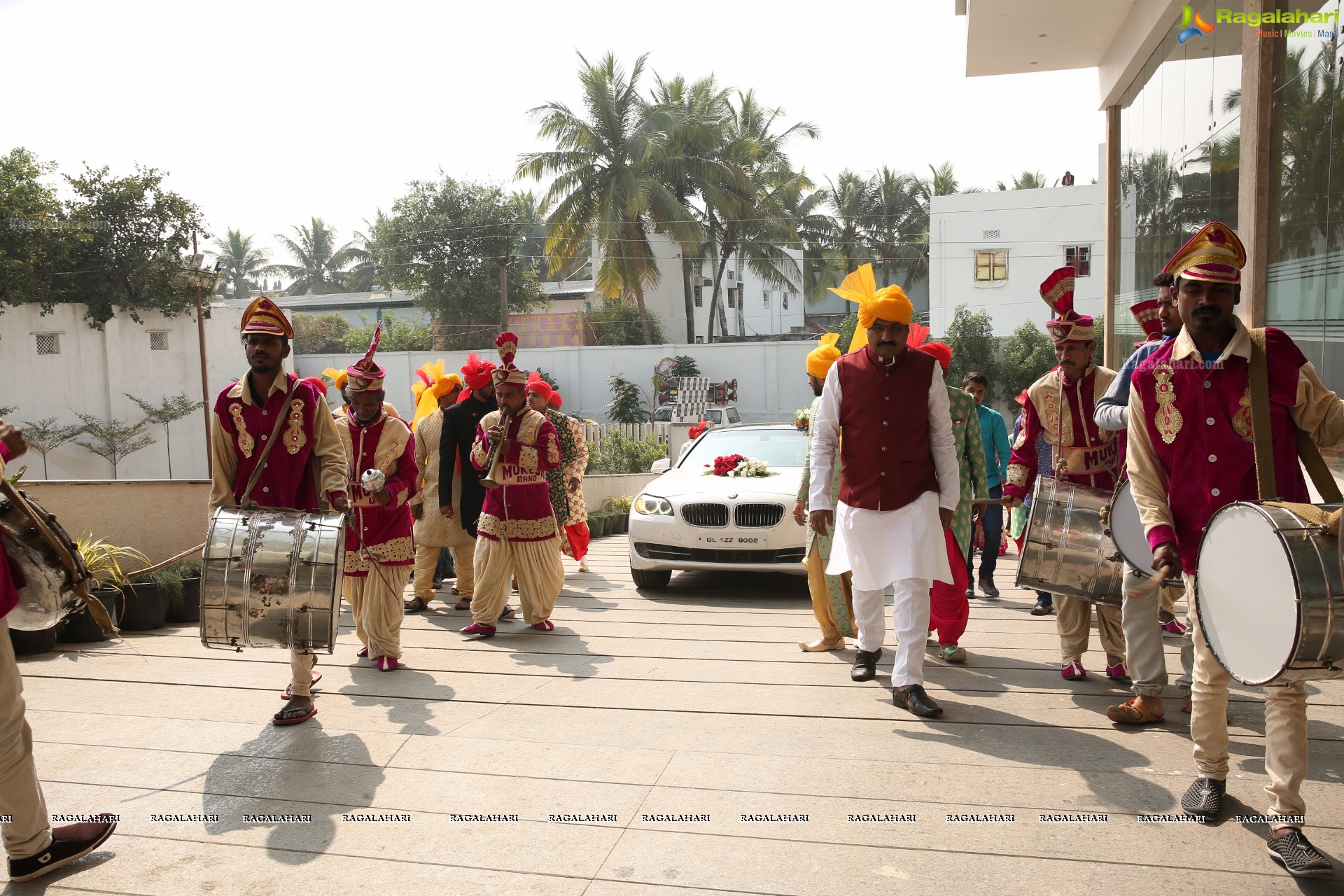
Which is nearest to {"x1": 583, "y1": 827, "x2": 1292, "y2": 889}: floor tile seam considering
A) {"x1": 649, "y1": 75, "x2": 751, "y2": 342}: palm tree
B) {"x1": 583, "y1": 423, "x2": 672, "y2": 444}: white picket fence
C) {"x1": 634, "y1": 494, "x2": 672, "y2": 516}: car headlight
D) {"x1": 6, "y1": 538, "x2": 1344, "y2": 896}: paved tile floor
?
{"x1": 6, "y1": 538, "x2": 1344, "y2": 896}: paved tile floor

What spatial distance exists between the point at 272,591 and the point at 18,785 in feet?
4.35

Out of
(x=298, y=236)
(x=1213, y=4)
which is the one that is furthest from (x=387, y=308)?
(x=1213, y=4)

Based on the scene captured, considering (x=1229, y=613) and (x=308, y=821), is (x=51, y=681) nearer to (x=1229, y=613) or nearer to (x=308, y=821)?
(x=308, y=821)

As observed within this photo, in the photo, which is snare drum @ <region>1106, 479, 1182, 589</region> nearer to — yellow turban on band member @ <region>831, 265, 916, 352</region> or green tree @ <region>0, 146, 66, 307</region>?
yellow turban on band member @ <region>831, 265, 916, 352</region>

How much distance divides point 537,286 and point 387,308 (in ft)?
41.9

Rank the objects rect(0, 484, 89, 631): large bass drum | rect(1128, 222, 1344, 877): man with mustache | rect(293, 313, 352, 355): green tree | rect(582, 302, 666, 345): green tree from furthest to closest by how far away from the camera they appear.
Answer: rect(293, 313, 352, 355): green tree, rect(582, 302, 666, 345): green tree, rect(0, 484, 89, 631): large bass drum, rect(1128, 222, 1344, 877): man with mustache

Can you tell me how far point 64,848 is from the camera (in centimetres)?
358

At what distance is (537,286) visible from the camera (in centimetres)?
4603

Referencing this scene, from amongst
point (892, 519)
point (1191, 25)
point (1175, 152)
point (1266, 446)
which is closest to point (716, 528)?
point (892, 519)

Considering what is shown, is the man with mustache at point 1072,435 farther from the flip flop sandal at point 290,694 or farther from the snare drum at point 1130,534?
the flip flop sandal at point 290,694

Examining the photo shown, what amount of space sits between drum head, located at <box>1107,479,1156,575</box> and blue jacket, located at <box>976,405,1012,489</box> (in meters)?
4.15

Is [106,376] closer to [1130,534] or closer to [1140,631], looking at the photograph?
[1140,631]

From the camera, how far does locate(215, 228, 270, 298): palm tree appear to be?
69188mm

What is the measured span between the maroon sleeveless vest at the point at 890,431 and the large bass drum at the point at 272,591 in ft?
8.57
